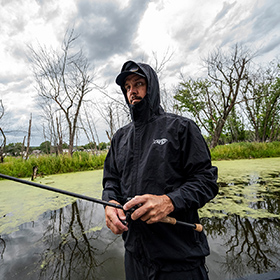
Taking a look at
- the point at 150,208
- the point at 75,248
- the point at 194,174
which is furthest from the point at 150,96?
the point at 75,248

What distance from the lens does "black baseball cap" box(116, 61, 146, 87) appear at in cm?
108

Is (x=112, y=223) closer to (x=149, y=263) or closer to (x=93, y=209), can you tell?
(x=149, y=263)

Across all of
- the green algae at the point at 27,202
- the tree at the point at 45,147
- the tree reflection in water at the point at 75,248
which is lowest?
the tree reflection in water at the point at 75,248

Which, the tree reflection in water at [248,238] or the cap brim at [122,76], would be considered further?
the tree reflection in water at [248,238]

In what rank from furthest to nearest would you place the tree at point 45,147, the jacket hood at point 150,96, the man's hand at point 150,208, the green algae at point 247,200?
the tree at point 45,147 → the green algae at point 247,200 → the jacket hood at point 150,96 → the man's hand at point 150,208

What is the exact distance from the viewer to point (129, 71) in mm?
1083

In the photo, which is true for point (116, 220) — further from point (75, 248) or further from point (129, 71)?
point (75, 248)

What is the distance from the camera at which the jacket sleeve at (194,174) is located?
31.2 inches

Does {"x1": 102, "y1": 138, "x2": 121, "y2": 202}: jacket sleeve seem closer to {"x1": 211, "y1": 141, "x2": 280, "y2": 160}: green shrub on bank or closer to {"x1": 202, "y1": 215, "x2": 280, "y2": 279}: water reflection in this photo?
{"x1": 202, "y1": 215, "x2": 280, "y2": 279}: water reflection

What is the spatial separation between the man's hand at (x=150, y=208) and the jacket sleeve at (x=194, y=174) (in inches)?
2.3

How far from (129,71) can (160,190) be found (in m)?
0.71

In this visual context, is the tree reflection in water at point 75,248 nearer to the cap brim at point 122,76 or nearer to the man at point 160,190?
the man at point 160,190

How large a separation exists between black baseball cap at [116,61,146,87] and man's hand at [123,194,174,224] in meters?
0.71

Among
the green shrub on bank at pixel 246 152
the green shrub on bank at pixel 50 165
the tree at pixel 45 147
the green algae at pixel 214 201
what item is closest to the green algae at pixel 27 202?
the green algae at pixel 214 201
